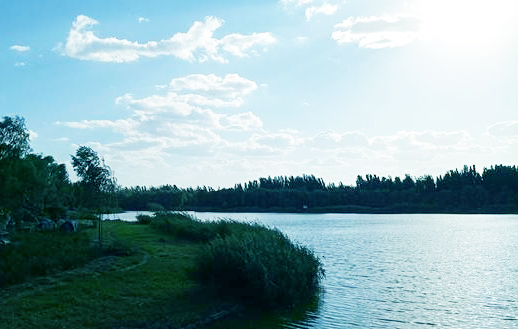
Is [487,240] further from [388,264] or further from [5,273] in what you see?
[5,273]

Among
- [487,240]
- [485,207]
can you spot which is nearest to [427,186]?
[485,207]

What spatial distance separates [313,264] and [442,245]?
2813 cm

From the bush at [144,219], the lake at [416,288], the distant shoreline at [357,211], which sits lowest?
the lake at [416,288]

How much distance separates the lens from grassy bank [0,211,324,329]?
1653 centimetres

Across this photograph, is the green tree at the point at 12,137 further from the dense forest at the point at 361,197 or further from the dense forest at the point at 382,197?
the dense forest at the point at 382,197

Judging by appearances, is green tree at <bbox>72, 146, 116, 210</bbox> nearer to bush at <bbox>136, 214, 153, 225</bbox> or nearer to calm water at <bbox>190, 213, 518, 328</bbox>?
calm water at <bbox>190, 213, 518, 328</bbox>

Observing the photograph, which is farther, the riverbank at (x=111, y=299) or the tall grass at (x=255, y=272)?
the tall grass at (x=255, y=272)

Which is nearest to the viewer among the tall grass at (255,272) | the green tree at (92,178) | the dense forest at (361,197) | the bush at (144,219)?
the tall grass at (255,272)

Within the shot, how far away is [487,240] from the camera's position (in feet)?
177

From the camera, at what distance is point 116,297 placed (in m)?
19.2

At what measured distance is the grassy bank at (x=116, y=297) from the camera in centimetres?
1653

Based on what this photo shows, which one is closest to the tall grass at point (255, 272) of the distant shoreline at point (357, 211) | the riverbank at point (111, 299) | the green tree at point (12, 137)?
the riverbank at point (111, 299)

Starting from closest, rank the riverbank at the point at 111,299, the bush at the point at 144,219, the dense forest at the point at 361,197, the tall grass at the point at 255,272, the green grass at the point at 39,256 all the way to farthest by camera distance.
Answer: the riverbank at the point at 111,299
the tall grass at the point at 255,272
the green grass at the point at 39,256
the bush at the point at 144,219
the dense forest at the point at 361,197

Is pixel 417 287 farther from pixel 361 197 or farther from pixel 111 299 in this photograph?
pixel 361 197
